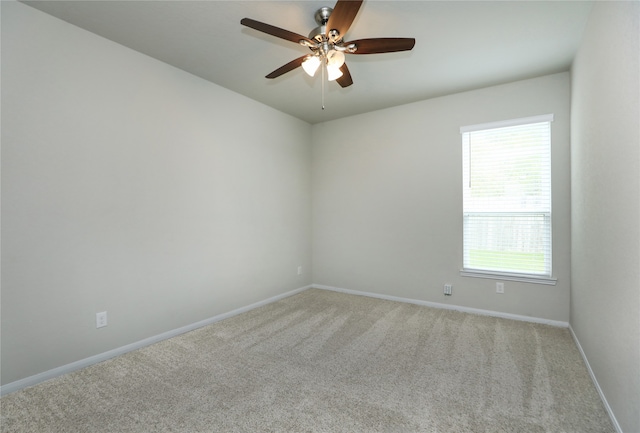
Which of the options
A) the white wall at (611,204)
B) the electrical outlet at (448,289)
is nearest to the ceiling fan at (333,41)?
the white wall at (611,204)

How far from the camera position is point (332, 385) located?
2.11 meters

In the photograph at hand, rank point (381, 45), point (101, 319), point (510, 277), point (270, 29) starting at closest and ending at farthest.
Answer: point (270, 29)
point (381, 45)
point (101, 319)
point (510, 277)

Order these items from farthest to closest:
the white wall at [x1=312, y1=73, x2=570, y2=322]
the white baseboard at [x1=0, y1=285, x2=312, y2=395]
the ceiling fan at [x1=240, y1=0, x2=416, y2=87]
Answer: the white wall at [x1=312, y1=73, x2=570, y2=322] < the white baseboard at [x1=0, y1=285, x2=312, y2=395] < the ceiling fan at [x1=240, y1=0, x2=416, y2=87]

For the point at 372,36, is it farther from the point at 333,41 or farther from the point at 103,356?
the point at 103,356

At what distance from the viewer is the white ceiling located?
84.0 inches

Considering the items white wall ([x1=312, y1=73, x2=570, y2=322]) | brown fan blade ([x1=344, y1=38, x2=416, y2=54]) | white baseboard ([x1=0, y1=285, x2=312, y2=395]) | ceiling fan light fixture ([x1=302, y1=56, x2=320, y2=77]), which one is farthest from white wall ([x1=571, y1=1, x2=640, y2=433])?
white baseboard ([x1=0, y1=285, x2=312, y2=395])

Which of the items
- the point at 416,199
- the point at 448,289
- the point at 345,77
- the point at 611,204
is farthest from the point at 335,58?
the point at 448,289

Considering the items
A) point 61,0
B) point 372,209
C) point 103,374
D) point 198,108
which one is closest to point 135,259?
point 103,374

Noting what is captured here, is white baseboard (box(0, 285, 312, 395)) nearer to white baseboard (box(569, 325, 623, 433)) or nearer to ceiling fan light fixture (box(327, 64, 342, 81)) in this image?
ceiling fan light fixture (box(327, 64, 342, 81))

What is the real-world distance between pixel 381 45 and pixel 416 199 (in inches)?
91.3

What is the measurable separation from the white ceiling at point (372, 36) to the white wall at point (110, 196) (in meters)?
0.29

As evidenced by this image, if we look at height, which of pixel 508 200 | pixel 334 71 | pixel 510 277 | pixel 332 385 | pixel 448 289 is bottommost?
pixel 332 385

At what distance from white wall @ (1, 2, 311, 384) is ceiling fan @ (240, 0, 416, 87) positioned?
4.63ft

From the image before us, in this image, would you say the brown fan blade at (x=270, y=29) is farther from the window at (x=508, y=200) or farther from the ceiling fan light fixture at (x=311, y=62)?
the window at (x=508, y=200)
